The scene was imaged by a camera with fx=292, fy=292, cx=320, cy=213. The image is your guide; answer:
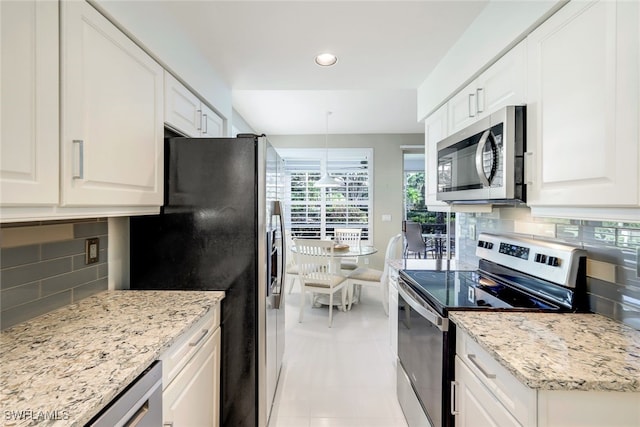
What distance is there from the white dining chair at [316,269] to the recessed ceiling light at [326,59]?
175cm

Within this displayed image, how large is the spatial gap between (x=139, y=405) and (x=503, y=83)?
1.91 meters

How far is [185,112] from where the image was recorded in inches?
70.5

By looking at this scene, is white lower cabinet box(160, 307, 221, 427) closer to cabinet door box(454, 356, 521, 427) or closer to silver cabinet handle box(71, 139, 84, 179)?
silver cabinet handle box(71, 139, 84, 179)

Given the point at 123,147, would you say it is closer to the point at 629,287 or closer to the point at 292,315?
the point at 629,287

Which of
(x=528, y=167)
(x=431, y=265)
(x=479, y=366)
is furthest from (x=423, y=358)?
(x=528, y=167)

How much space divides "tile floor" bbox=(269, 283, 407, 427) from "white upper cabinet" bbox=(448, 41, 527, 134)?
1.90 meters

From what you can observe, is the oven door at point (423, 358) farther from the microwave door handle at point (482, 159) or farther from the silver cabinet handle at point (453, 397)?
the microwave door handle at point (482, 159)

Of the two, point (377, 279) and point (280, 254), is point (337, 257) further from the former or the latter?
point (280, 254)

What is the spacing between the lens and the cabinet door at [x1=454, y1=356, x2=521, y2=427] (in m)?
0.94

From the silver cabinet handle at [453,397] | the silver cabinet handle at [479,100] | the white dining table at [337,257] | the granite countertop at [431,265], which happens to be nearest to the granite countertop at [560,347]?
the silver cabinet handle at [453,397]

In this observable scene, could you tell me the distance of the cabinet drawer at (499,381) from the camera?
0.83m

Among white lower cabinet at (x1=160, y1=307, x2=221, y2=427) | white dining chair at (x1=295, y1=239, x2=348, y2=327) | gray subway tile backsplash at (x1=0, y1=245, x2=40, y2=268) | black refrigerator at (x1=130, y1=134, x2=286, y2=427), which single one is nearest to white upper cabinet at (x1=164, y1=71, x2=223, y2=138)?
black refrigerator at (x1=130, y1=134, x2=286, y2=427)

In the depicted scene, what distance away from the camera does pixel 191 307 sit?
4.37 ft

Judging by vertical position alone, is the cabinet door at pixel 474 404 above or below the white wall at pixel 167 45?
below
